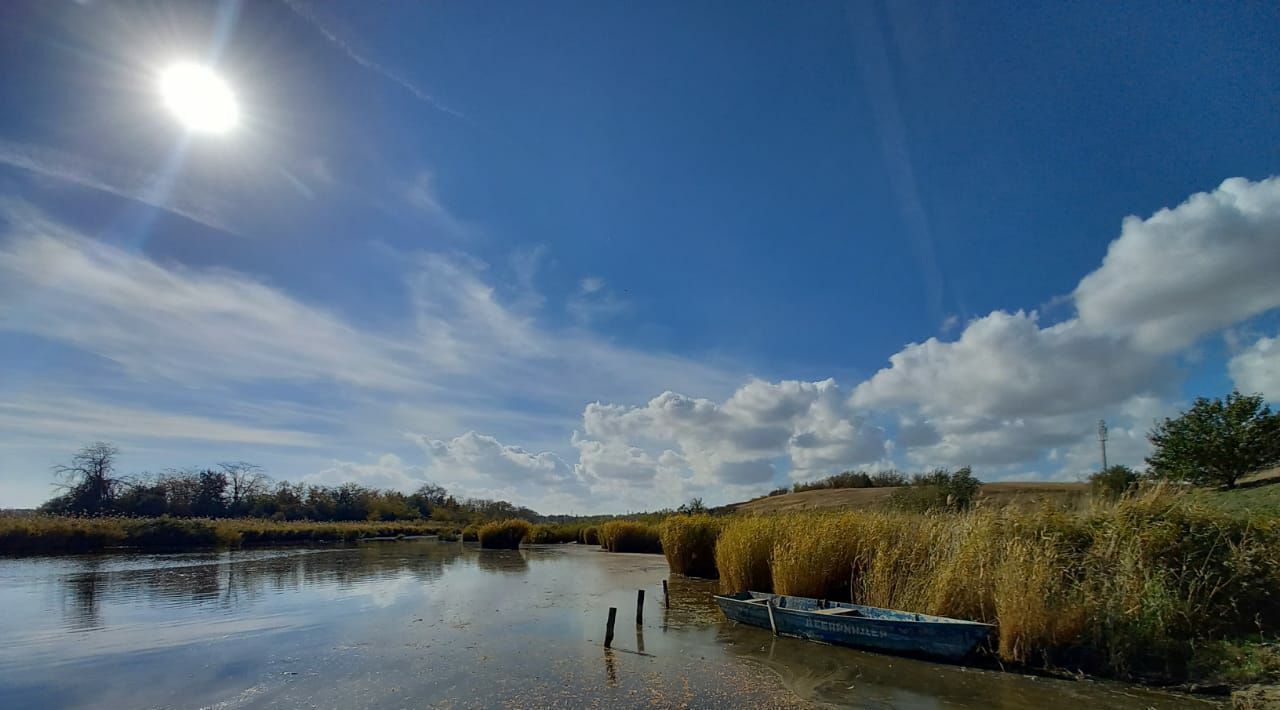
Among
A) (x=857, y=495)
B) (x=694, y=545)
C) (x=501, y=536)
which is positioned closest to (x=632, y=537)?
(x=501, y=536)

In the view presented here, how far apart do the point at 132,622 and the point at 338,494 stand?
7924 centimetres

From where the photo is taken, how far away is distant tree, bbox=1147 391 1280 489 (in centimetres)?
2095

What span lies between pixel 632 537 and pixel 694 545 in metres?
15.9

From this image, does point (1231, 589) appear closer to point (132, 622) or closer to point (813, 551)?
point (813, 551)

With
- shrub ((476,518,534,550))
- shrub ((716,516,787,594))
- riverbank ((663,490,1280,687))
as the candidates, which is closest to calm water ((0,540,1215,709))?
riverbank ((663,490,1280,687))

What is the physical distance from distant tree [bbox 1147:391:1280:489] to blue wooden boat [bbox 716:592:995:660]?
15.2m

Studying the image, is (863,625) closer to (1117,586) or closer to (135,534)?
(1117,586)

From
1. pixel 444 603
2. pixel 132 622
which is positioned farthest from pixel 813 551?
pixel 132 622

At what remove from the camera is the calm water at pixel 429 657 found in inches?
379

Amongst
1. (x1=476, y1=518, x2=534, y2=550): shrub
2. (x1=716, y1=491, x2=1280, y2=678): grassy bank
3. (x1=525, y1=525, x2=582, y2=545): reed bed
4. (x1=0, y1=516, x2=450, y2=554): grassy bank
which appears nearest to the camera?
(x1=716, y1=491, x2=1280, y2=678): grassy bank

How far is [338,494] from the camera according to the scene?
88.0m

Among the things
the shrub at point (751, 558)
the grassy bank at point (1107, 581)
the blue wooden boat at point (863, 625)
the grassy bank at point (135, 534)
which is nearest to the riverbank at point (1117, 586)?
the grassy bank at point (1107, 581)

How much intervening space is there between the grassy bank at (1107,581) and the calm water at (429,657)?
2.99ft

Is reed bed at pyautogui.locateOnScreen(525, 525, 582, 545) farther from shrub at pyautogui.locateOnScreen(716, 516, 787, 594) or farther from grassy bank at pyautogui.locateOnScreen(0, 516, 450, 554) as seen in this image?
shrub at pyautogui.locateOnScreen(716, 516, 787, 594)
